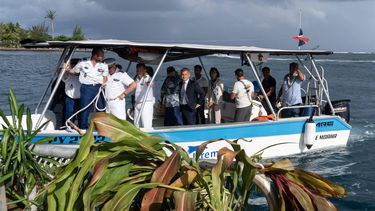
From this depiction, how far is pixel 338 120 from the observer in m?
12.3

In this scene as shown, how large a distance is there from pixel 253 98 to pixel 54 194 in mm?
8853

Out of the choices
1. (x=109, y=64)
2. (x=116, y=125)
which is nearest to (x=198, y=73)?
(x=109, y=64)

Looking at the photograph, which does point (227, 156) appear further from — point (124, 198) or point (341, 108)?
point (341, 108)

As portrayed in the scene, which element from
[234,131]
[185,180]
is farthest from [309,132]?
[185,180]

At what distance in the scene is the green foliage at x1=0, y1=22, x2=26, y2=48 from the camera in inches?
Answer: 4906

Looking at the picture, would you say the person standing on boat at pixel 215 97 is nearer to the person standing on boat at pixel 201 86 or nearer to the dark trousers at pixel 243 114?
the person standing on boat at pixel 201 86

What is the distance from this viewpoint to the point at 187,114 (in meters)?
10.5

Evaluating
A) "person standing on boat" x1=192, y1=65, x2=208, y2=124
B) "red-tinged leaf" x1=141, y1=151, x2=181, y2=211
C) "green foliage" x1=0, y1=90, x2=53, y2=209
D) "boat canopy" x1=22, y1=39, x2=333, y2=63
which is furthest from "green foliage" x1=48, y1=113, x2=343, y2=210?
"person standing on boat" x1=192, y1=65, x2=208, y2=124

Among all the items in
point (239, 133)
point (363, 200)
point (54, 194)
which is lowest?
point (363, 200)

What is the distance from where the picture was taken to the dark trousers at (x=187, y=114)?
1052 centimetres

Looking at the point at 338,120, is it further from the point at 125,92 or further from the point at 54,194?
the point at 54,194

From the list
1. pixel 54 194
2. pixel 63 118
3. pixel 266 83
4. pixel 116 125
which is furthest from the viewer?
pixel 266 83

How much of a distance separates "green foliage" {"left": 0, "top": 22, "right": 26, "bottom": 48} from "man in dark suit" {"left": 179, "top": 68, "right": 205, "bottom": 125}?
121286 millimetres

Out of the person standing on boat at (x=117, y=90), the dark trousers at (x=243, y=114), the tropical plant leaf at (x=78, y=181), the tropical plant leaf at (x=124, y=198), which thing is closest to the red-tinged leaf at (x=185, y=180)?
the tropical plant leaf at (x=124, y=198)
